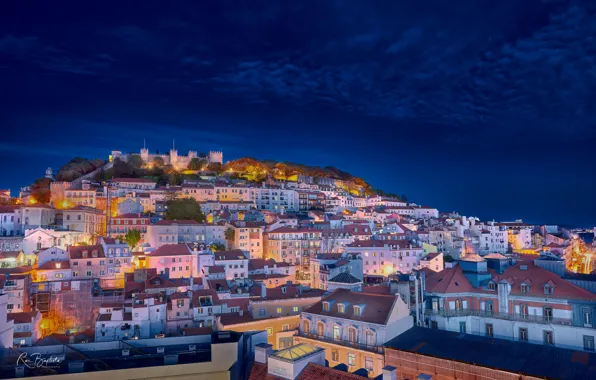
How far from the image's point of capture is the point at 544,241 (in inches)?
Answer: 3401

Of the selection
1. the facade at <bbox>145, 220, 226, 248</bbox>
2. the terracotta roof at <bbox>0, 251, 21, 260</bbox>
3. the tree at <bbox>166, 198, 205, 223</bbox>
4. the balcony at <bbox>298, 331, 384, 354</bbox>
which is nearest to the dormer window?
the balcony at <bbox>298, 331, 384, 354</bbox>

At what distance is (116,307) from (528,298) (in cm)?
2775

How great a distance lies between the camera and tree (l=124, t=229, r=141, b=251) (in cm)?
5030

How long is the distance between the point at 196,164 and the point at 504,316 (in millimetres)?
85784

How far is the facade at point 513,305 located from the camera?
2284 centimetres

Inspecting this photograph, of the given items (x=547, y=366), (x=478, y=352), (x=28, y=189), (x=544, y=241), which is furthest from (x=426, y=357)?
(x=544, y=241)

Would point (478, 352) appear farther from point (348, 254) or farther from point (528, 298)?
point (348, 254)

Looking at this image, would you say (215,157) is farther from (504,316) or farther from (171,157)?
(504,316)

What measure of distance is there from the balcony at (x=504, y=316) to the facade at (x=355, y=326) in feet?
16.6

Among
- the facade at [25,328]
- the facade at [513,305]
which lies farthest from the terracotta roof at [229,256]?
the facade at [513,305]

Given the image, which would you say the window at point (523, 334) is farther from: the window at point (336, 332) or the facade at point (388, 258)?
the facade at point (388, 258)

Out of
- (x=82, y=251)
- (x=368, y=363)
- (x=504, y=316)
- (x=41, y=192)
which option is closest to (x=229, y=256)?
(x=82, y=251)

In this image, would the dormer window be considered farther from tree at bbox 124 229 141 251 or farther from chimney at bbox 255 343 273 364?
tree at bbox 124 229 141 251

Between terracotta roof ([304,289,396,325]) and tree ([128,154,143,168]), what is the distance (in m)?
78.1
